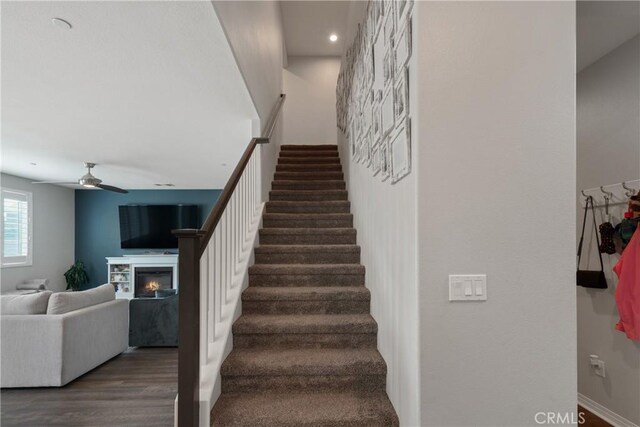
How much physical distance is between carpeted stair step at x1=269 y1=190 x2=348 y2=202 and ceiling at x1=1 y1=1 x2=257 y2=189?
76cm

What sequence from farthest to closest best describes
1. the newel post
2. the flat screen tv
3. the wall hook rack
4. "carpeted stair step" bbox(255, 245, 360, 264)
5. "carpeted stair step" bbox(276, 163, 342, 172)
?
1. the flat screen tv
2. "carpeted stair step" bbox(276, 163, 342, 172)
3. "carpeted stair step" bbox(255, 245, 360, 264)
4. the wall hook rack
5. the newel post

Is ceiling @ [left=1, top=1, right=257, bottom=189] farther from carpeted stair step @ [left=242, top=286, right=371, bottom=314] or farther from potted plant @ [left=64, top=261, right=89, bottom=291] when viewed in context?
potted plant @ [left=64, top=261, right=89, bottom=291]

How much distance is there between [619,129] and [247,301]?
3238 millimetres

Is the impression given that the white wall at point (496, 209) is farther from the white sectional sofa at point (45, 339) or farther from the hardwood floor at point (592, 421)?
the white sectional sofa at point (45, 339)

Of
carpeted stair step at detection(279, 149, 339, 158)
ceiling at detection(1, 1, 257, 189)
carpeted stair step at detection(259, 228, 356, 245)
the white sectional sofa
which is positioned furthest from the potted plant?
carpeted stair step at detection(259, 228, 356, 245)

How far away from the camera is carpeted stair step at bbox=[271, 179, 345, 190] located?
464cm

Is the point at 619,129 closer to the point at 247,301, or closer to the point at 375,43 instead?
the point at 375,43

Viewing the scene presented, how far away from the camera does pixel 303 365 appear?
7.23 ft

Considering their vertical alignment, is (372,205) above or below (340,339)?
above

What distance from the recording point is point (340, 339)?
248 centimetres

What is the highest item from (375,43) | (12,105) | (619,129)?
(375,43)

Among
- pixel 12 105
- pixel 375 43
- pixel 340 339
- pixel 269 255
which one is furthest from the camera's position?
pixel 269 255

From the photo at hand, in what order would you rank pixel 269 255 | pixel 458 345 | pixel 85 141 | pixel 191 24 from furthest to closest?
pixel 85 141 < pixel 269 255 < pixel 191 24 < pixel 458 345

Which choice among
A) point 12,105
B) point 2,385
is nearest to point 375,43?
point 12,105
